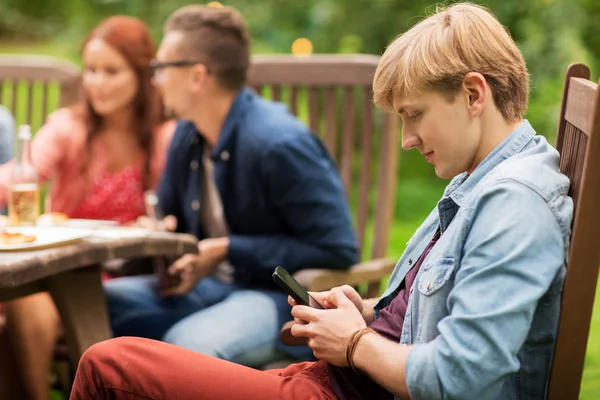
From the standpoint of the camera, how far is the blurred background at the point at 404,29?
5.23 metres

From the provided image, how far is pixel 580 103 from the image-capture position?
1.62m

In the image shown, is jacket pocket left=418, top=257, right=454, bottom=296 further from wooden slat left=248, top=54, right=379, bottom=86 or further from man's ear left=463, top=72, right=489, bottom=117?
wooden slat left=248, top=54, right=379, bottom=86

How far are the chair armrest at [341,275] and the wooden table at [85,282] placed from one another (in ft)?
1.15

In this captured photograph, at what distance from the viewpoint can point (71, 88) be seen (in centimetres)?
362

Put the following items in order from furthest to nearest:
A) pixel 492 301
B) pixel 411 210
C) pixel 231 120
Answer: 1. pixel 411 210
2. pixel 231 120
3. pixel 492 301

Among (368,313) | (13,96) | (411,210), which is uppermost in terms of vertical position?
(13,96)

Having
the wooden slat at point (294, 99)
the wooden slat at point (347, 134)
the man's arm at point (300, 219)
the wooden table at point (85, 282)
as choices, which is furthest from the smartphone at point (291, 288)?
the wooden slat at point (294, 99)

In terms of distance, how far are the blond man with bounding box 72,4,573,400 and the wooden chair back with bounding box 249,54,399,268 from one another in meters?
1.38

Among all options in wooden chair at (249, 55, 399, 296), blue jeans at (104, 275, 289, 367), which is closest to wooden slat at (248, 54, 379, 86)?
wooden chair at (249, 55, 399, 296)

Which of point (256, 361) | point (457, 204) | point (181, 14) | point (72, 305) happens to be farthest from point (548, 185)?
point (181, 14)

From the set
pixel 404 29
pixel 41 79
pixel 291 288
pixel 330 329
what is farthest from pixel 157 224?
pixel 404 29

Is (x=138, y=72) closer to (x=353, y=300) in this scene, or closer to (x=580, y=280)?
(x=353, y=300)

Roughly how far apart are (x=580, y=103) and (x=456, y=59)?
300 mm

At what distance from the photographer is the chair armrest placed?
246 centimetres
